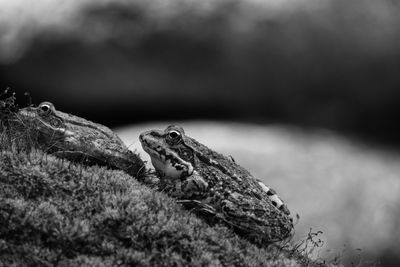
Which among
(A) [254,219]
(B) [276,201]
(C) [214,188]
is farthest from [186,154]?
(B) [276,201]

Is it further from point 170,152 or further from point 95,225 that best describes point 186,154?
point 95,225

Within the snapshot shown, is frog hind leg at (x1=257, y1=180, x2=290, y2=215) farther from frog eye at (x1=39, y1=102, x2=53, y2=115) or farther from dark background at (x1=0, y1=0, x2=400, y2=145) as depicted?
dark background at (x1=0, y1=0, x2=400, y2=145)

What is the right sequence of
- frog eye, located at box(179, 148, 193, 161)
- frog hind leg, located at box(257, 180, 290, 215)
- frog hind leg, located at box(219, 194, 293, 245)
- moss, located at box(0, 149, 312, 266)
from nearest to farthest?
moss, located at box(0, 149, 312, 266), frog hind leg, located at box(219, 194, 293, 245), frog eye, located at box(179, 148, 193, 161), frog hind leg, located at box(257, 180, 290, 215)

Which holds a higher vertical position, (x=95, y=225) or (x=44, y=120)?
(x=44, y=120)

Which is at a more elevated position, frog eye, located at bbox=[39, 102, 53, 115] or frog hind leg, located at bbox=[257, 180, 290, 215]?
frog hind leg, located at bbox=[257, 180, 290, 215]

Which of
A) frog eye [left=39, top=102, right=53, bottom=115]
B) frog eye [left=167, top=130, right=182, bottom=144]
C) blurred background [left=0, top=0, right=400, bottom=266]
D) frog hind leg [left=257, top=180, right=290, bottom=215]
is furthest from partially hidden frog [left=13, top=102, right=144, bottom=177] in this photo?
blurred background [left=0, top=0, right=400, bottom=266]

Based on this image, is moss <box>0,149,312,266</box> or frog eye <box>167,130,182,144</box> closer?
moss <box>0,149,312,266</box>

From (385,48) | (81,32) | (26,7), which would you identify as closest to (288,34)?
(385,48)

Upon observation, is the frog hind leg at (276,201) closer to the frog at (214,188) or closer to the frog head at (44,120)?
the frog at (214,188)
